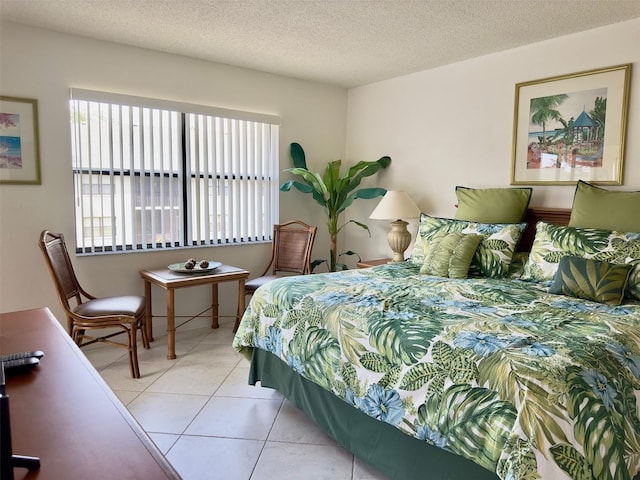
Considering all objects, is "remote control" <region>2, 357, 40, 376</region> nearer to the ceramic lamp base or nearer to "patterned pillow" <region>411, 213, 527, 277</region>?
"patterned pillow" <region>411, 213, 527, 277</region>

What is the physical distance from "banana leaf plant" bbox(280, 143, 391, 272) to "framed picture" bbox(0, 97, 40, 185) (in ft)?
6.82

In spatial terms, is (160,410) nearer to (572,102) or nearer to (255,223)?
(255,223)

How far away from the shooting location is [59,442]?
0.92m

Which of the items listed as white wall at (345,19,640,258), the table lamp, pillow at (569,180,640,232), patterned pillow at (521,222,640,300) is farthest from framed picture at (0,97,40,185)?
pillow at (569,180,640,232)

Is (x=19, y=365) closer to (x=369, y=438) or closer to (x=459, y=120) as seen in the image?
(x=369, y=438)

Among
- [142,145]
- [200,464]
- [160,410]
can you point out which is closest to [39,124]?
[142,145]

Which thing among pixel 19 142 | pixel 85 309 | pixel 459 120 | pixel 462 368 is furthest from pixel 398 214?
pixel 19 142

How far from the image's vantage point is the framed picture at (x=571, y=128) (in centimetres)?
294

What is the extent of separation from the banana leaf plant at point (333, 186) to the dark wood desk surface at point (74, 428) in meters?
3.25

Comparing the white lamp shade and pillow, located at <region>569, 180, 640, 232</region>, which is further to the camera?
the white lamp shade

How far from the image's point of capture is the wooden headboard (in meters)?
3.18

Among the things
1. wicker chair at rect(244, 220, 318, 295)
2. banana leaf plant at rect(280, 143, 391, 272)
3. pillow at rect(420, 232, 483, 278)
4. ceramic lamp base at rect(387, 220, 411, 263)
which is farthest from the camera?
banana leaf plant at rect(280, 143, 391, 272)

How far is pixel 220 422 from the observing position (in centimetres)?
246

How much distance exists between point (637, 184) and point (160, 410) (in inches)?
Result: 131
